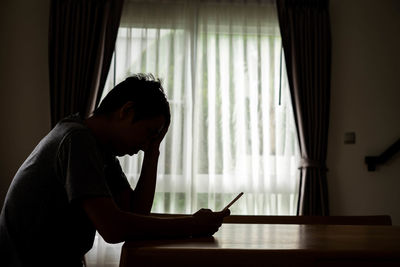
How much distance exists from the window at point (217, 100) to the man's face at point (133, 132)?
2.23 m

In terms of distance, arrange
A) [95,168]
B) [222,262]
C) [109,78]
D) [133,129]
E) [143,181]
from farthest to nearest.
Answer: [109,78], [143,181], [133,129], [95,168], [222,262]

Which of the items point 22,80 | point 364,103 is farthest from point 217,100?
point 22,80

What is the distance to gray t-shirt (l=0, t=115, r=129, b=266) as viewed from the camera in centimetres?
92

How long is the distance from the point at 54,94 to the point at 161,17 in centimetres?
102

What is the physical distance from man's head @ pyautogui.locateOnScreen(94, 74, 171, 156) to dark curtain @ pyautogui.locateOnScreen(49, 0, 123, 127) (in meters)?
2.26

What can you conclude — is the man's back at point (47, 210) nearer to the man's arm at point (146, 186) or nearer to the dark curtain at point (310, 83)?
the man's arm at point (146, 186)

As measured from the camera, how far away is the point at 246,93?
350cm

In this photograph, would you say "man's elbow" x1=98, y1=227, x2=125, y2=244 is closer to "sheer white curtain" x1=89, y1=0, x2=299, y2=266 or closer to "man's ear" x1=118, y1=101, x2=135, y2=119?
"man's ear" x1=118, y1=101, x2=135, y2=119

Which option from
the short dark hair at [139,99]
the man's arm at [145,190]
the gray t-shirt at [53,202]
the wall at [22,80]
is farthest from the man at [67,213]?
the wall at [22,80]

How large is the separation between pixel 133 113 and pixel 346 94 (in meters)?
2.85

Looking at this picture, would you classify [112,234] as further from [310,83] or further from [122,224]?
[310,83]

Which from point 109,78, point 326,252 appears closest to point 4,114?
point 109,78

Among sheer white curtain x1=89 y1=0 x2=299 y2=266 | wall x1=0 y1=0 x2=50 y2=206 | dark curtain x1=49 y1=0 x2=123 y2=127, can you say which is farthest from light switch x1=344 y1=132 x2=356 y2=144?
wall x1=0 y1=0 x2=50 y2=206

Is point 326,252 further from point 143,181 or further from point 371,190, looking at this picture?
point 371,190
